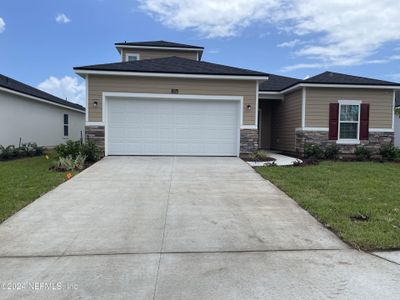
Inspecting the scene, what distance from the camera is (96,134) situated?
41.9 feet

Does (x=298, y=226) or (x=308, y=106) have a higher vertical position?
(x=308, y=106)

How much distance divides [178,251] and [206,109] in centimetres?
955

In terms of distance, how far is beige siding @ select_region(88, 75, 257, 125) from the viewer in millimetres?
12766

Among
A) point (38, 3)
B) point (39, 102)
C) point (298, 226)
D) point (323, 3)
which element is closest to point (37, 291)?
point (298, 226)

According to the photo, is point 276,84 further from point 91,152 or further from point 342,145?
point 91,152

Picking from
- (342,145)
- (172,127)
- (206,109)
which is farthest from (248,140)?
(342,145)

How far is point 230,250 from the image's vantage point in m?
4.23

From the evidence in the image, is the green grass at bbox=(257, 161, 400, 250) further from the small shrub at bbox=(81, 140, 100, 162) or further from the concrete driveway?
the small shrub at bbox=(81, 140, 100, 162)

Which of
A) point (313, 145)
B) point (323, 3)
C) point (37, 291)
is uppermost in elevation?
point (323, 3)

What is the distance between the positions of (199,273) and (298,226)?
2178mm

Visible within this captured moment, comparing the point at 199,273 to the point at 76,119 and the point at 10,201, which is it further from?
the point at 76,119

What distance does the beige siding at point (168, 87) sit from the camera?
12766 mm

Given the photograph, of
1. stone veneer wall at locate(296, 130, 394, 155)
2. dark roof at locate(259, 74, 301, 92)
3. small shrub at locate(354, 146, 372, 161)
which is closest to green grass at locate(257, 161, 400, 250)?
small shrub at locate(354, 146, 372, 161)

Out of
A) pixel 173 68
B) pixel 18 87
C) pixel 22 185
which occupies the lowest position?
pixel 22 185
